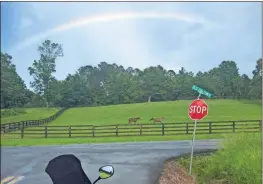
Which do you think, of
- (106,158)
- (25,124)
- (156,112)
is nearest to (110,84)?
(156,112)

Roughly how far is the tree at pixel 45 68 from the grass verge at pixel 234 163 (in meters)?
3.64

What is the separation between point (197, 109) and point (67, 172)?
164 inches

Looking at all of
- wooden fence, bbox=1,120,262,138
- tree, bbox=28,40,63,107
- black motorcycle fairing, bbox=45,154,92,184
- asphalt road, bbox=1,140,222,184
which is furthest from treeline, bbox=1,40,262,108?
black motorcycle fairing, bbox=45,154,92,184

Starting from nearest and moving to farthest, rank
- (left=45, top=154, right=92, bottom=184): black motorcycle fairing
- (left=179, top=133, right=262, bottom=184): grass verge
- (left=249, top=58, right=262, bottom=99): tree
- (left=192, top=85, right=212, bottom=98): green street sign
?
(left=45, top=154, right=92, bottom=184): black motorcycle fairing < (left=179, top=133, right=262, bottom=184): grass verge < (left=192, top=85, right=212, bottom=98): green street sign < (left=249, top=58, right=262, bottom=99): tree

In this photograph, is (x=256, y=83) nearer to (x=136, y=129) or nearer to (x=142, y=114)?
(x=142, y=114)

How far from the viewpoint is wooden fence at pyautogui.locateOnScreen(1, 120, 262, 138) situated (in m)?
7.17

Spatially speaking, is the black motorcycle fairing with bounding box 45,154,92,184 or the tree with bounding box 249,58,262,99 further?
the tree with bounding box 249,58,262,99

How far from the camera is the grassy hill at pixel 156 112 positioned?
265 inches

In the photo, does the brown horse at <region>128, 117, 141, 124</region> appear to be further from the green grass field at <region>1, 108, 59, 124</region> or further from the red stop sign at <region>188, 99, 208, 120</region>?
the green grass field at <region>1, 108, 59, 124</region>

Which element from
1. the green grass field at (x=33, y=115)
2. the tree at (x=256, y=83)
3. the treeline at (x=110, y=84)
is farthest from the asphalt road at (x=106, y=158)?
the tree at (x=256, y=83)

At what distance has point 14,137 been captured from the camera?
7.84m

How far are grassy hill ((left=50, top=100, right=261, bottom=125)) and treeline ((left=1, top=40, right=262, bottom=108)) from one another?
0.13m

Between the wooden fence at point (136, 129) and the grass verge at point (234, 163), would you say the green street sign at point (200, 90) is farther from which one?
the grass verge at point (234, 163)

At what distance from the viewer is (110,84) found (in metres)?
6.64
